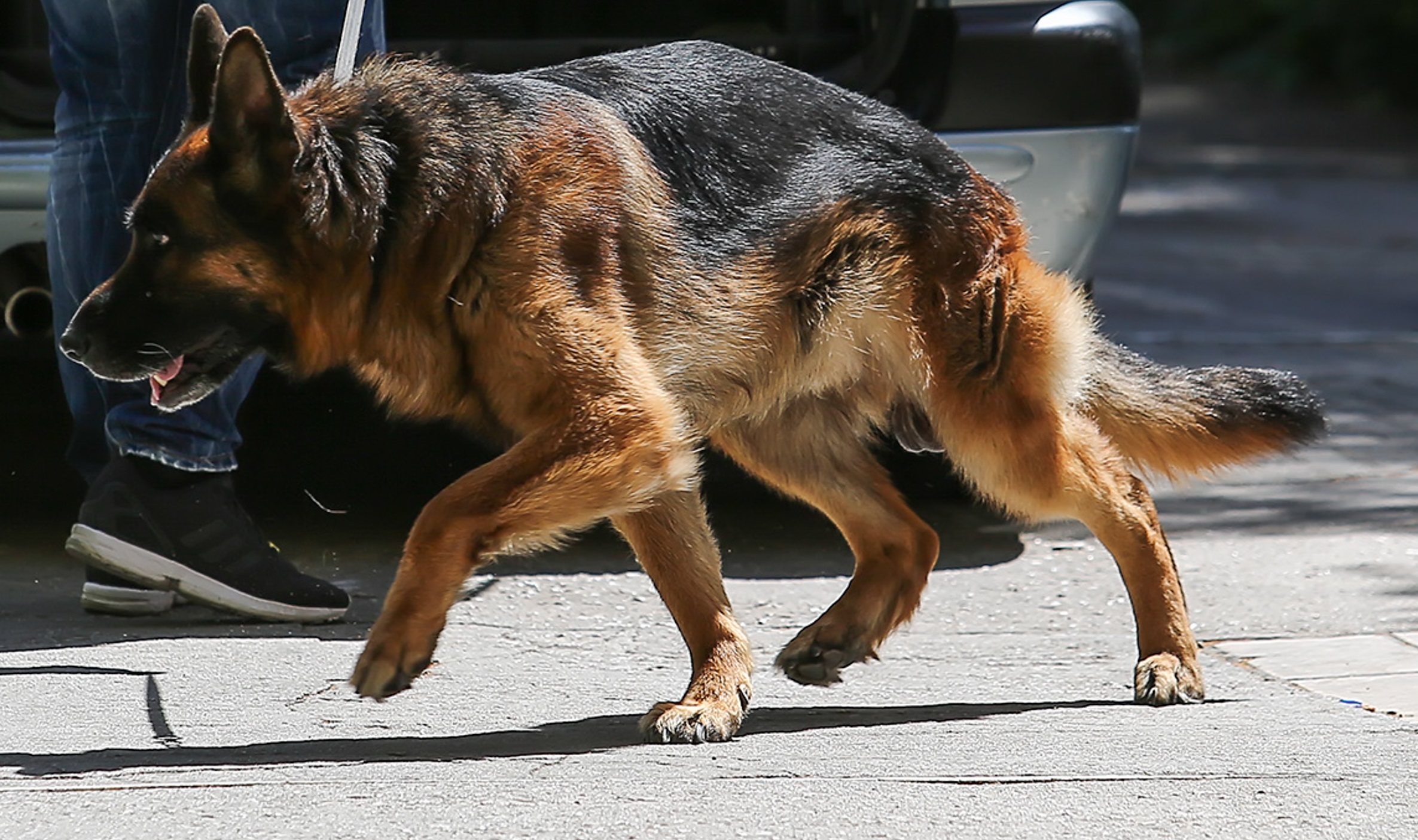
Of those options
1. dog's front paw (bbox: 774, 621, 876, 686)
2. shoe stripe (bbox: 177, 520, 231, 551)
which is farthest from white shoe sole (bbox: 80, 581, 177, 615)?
dog's front paw (bbox: 774, 621, 876, 686)

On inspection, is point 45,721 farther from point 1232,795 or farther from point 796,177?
point 1232,795

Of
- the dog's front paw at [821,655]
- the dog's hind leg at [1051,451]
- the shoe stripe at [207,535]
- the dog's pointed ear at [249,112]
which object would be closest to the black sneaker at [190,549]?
the shoe stripe at [207,535]

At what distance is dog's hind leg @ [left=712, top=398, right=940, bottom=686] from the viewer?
397 centimetres

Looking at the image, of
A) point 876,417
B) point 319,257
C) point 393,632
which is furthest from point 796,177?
point 393,632

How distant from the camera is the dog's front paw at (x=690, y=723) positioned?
3430mm

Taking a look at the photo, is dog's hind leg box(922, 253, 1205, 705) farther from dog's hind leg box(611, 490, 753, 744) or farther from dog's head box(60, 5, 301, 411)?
dog's head box(60, 5, 301, 411)

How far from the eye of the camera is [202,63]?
3.50 m

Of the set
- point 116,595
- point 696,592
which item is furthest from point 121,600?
point 696,592

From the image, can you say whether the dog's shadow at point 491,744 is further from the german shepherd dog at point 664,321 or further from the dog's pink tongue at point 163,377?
the dog's pink tongue at point 163,377

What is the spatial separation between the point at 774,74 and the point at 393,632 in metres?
1.36

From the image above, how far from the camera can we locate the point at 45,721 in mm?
3490

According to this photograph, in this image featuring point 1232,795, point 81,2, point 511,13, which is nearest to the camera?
point 1232,795

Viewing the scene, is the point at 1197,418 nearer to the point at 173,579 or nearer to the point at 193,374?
the point at 193,374

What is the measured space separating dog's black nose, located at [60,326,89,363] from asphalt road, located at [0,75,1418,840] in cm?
61
